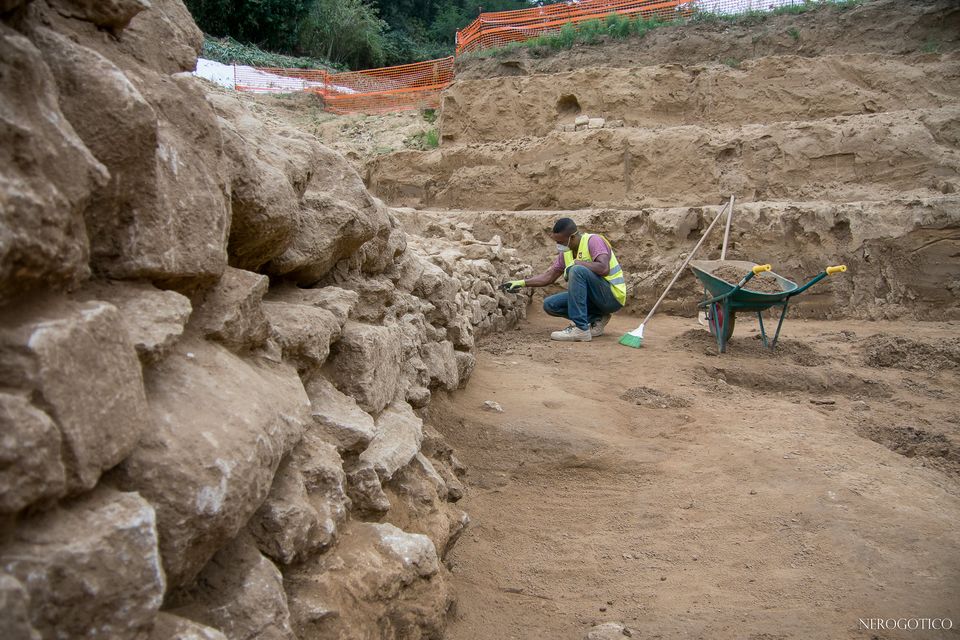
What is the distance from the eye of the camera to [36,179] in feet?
4.07

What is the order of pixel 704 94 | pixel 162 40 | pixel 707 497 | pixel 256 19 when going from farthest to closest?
pixel 256 19, pixel 704 94, pixel 707 497, pixel 162 40

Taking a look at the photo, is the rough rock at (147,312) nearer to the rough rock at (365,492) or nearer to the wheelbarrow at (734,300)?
the rough rock at (365,492)

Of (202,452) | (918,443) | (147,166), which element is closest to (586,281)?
(918,443)

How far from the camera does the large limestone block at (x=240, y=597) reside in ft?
4.91

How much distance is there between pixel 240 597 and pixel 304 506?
0.33 m

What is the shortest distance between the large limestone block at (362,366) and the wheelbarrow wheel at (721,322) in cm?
390

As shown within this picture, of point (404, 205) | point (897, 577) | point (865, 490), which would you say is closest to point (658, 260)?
point (404, 205)

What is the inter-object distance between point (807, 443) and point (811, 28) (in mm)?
8047

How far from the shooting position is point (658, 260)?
27.1 ft

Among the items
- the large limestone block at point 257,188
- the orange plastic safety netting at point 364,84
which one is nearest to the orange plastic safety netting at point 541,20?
the orange plastic safety netting at point 364,84

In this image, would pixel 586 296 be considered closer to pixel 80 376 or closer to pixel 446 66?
pixel 80 376

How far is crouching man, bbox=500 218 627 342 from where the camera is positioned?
6.74m

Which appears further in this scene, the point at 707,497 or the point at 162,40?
the point at 707,497

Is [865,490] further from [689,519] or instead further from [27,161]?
[27,161]
